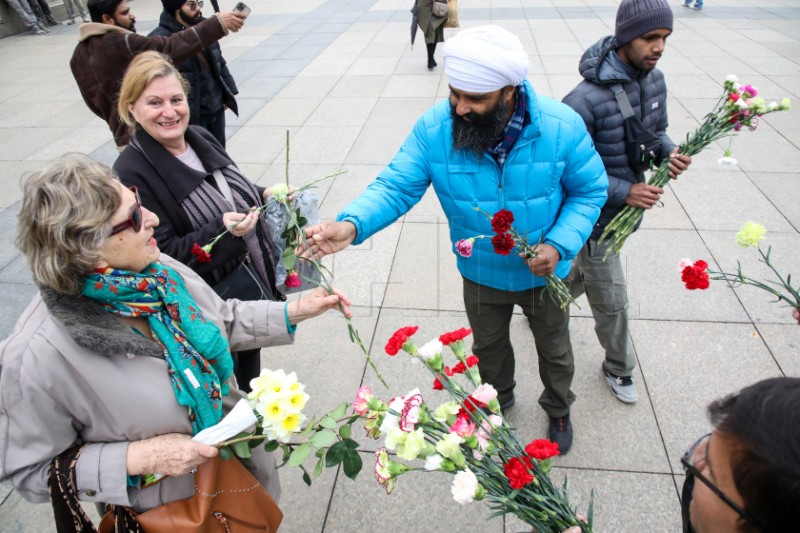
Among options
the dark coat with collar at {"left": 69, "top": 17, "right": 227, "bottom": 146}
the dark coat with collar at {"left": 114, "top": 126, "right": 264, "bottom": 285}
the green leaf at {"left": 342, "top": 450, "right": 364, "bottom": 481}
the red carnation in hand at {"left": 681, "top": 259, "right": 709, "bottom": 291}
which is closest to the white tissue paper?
the green leaf at {"left": 342, "top": 450, "right": 364, "bottom": 481}

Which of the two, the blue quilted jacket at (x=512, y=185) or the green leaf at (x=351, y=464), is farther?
the blue quilted jacket at (x=512, y=185)

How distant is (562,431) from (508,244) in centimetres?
134

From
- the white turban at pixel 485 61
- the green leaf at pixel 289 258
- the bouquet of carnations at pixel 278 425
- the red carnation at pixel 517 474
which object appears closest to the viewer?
the red carnation at pixel 517 474

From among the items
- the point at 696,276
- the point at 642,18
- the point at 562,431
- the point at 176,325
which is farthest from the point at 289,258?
the point at 642,18

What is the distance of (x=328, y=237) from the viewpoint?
203 cm

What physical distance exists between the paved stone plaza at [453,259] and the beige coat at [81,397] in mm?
1261

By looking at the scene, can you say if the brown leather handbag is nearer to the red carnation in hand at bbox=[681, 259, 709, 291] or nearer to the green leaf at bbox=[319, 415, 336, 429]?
the green leaf at bbox=[319, 415, 336, 429]

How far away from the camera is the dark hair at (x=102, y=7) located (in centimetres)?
377

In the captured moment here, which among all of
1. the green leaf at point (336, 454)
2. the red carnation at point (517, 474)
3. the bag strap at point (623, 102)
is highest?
the bag strap at point (623, 102)

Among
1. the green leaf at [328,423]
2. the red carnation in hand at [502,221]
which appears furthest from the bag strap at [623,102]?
the green leaf at [328,423]

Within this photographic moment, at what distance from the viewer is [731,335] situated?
3355mm

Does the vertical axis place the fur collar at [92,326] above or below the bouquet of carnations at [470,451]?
above

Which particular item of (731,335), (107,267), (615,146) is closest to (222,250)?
(107,267)

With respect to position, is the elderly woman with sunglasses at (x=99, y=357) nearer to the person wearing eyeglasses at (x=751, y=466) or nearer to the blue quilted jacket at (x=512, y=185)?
the blue quilted jacket at (x=512, y=185)
